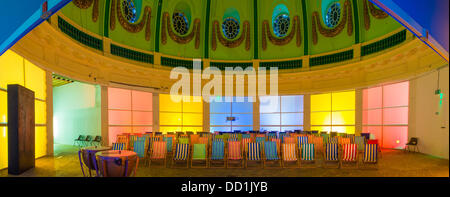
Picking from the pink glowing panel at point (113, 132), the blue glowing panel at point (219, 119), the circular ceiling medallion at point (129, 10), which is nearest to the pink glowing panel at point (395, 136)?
the blue glowing panel at point (219, 119)

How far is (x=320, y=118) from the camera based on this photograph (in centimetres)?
1655

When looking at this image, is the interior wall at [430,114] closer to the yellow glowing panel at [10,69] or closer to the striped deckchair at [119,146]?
the striped deckchair at [119,146]

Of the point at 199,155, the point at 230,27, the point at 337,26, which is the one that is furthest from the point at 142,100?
the point at 337,26

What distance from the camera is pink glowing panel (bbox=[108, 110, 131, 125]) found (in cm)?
1375

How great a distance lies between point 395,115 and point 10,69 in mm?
17012

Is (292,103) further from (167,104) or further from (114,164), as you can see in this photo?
(114,164)

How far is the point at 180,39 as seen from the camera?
1720 centimetres

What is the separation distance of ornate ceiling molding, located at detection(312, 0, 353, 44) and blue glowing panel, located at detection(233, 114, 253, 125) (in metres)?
7.66

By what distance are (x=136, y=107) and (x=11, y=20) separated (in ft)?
40.6

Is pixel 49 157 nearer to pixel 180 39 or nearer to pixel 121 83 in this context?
pixel 121 83

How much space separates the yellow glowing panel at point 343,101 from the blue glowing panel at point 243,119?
20.3 feet

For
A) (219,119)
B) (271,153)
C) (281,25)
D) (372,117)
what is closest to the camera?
(271,153)

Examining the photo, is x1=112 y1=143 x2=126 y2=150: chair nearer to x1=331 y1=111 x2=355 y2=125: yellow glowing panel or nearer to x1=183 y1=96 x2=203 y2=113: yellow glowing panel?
x1=183 y1=96 x2=203 y2=113: yellow glowing panel
